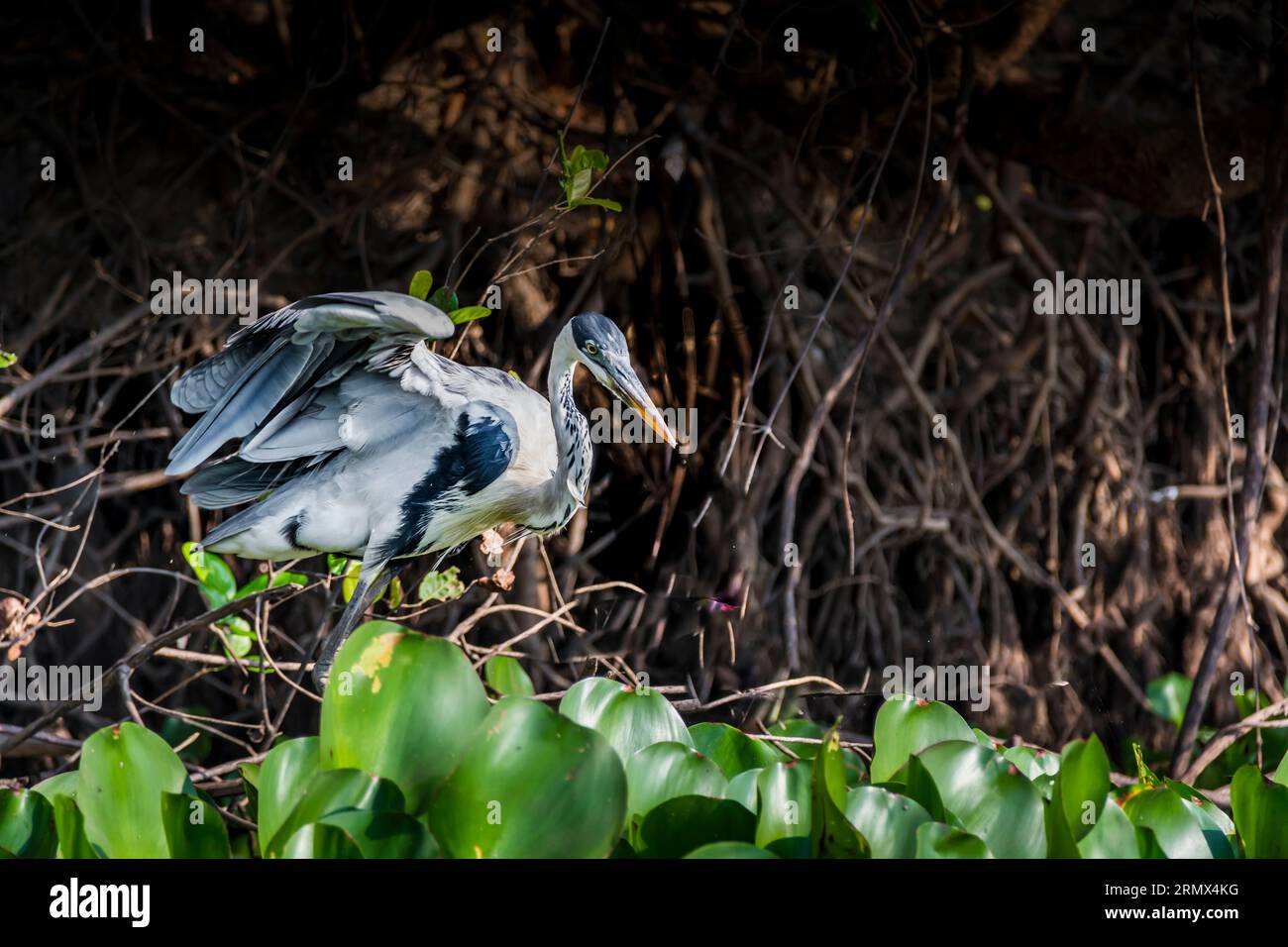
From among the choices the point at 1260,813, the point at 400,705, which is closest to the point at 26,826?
the point at 400,705

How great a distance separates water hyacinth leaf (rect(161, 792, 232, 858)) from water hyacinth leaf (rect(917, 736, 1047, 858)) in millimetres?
502

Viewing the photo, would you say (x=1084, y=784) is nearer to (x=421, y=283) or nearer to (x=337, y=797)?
(x=337, y=797)

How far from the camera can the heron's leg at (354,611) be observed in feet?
3.67

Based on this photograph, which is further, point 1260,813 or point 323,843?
point 1260,813

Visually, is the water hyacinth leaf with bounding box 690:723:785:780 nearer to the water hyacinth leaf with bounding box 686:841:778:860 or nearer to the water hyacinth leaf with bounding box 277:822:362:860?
the water hyacinth leaf with bounding box 686:841:778:860

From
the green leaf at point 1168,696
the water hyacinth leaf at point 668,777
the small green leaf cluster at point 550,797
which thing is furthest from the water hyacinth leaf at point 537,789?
the green leaf at point 1168,696

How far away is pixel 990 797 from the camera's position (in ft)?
2.97

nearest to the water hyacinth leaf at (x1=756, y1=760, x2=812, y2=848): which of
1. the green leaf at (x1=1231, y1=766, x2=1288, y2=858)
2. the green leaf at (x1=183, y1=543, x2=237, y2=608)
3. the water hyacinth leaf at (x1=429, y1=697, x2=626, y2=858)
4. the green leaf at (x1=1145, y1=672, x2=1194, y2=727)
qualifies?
the water hyacinth leaf at (x1=429, y1=697, x2=626, y2=858)

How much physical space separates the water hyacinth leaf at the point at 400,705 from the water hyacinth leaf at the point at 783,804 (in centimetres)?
20

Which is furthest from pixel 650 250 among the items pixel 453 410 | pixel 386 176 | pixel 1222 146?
pixel 453 410

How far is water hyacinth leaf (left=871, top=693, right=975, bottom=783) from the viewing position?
3.43ft

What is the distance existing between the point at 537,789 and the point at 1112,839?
0.41 meters

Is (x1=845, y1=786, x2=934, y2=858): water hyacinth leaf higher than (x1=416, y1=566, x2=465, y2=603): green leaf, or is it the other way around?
(x1=416, y1=566, x2=465, y2=603): green leaf

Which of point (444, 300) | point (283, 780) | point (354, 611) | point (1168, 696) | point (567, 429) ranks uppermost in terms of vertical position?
point (444, 300)
